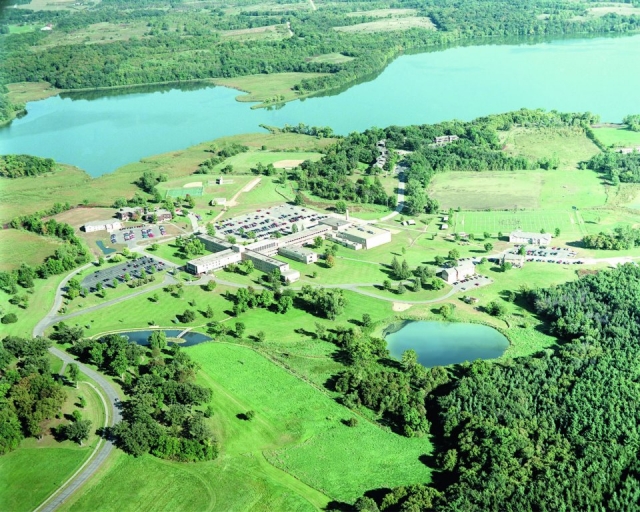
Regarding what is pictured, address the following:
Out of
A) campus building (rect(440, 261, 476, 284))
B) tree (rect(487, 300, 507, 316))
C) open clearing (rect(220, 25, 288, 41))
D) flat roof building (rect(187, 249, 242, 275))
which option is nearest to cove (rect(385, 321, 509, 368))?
tree (rect(487, 300, 507, 316))

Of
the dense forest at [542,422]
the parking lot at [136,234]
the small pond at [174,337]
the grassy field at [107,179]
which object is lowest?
the dense forest at [542,422]

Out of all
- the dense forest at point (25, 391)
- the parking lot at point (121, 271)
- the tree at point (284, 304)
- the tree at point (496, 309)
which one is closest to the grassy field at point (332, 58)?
the parking lot at point (121, 271)

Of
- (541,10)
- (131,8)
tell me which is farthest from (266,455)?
(131,8)

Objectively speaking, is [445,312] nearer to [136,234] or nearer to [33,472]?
[33,472]

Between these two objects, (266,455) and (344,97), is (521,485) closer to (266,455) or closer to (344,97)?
(266,455)

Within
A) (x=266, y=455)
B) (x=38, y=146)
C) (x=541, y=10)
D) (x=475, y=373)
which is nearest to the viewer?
(x=266, y=455)

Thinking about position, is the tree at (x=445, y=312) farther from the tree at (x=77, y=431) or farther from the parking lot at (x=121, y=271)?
the tree at (x=77, y=431)

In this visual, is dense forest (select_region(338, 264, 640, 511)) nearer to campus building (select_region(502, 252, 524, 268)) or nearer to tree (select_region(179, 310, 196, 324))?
campus building (select_region(502, 252, 524, 268))
